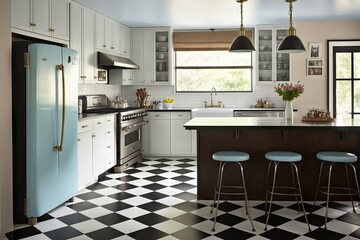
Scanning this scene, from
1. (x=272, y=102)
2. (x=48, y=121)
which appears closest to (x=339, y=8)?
(x=272, y=102)

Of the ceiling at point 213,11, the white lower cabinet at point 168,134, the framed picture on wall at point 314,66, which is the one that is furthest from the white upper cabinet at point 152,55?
the framed picture on wall at point 314,66

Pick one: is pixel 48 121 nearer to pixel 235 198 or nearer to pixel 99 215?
pixel 99 215

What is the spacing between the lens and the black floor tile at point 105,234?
3.70m

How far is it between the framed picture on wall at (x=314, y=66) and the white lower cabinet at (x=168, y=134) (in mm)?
2517

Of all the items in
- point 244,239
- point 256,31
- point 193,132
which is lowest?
point 244,239

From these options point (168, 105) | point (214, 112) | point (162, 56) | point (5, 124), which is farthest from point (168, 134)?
point (5, 124)

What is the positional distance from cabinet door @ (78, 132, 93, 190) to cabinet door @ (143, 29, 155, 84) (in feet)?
9.70

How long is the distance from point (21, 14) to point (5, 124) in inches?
50.1

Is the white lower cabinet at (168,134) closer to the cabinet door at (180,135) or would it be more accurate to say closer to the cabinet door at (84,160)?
the cabinet door at (180,135)

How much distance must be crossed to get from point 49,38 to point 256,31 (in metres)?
4.31

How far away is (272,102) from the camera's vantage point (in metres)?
8.30

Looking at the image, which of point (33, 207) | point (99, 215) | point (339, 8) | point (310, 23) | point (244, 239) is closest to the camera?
Answer: point (244, 239)

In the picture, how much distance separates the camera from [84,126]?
535 cm

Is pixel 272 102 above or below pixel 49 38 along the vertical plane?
below
